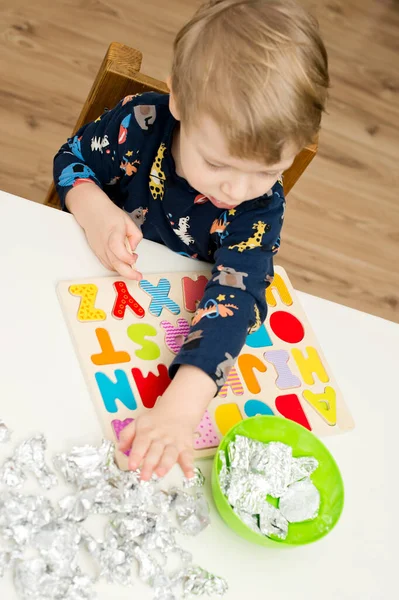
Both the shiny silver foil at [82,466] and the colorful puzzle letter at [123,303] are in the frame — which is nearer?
the shiny silver foil at [82,466]

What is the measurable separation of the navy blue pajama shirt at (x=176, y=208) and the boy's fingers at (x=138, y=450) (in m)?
0.16

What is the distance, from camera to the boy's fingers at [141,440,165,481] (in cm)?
64

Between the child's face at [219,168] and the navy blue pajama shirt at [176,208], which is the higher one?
the child's face at [219,168]

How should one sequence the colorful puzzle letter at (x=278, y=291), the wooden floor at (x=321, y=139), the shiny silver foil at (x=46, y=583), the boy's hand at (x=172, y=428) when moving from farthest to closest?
A: the wooden floor at (x=321, y=139) → the colorful puzzle letter at (x=278, y=291) → the boy's hand at (x=172, y=428) → the shiny silver foil at (x=46, y=583)

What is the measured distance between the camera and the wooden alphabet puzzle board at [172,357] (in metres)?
0.71

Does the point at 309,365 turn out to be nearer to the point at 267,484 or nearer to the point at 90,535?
the point at 267,484

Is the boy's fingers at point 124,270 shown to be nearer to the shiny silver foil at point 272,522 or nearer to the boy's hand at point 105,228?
the boy's hand at point 105,228

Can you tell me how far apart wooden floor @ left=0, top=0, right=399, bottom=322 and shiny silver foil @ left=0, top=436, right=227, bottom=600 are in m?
1.15

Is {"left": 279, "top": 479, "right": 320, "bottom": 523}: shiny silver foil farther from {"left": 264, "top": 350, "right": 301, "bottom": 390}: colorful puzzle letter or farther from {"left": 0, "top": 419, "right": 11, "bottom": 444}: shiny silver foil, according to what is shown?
{"left": 0, "top": 419, "right": 11, "bottom": 444}: shiny silver foil

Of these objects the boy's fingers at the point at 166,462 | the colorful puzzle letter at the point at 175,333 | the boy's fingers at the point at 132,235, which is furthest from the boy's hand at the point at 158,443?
the boy's fingers at the point at 132,235

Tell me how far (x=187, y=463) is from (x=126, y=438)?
66mm

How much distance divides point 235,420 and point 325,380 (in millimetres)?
147

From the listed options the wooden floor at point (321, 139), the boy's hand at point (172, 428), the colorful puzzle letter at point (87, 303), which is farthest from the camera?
the wooden floor at point (321, 139)

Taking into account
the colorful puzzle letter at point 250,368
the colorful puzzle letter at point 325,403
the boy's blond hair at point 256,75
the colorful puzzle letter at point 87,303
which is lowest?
the colorful puzzle letter at point 325,403
